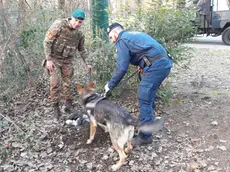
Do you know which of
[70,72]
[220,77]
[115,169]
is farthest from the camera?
[220,77]

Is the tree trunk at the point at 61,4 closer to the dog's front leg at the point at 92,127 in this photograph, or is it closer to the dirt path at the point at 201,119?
the dirt path at the point at 201,119

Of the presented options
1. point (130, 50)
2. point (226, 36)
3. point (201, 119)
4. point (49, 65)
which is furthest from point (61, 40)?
point (226, 36)

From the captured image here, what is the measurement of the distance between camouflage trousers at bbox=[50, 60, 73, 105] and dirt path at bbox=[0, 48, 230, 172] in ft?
1.75

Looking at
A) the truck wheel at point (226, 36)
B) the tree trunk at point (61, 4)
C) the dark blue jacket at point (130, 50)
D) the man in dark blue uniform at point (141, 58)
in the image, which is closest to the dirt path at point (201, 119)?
the man in dark blue uniform at point (141, 58)

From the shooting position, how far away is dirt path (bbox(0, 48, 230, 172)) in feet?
12.7

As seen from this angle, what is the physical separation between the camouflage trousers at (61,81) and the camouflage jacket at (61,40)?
17 centimetres

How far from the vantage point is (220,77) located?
7773mm

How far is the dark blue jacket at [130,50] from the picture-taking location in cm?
367

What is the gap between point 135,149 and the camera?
14.0 ft

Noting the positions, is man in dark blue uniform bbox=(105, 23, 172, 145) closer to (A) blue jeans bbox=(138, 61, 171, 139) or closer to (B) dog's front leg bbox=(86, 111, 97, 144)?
(A) blue jeans bbox=(138, 61, 171, 139)

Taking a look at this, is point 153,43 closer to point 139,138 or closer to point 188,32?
point 139,138

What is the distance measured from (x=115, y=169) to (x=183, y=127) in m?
1.78

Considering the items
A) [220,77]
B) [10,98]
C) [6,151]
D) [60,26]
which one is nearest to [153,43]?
[60,26]

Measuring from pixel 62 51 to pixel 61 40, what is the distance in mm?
222
